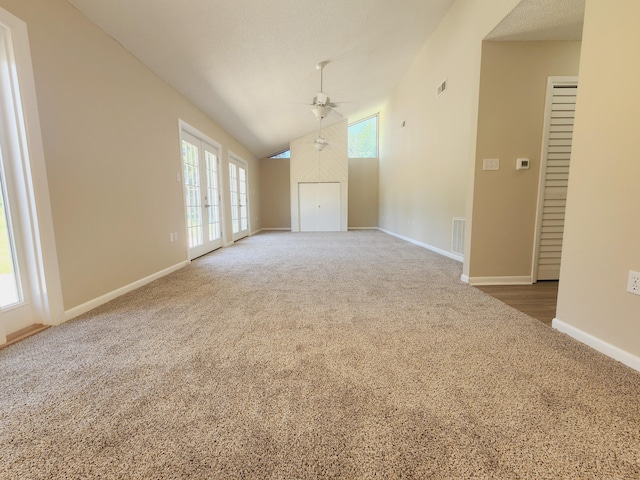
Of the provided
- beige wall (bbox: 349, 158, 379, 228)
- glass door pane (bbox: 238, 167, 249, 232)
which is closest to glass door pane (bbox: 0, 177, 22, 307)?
glass door pane (bbox: 238, 167, 249, 232)

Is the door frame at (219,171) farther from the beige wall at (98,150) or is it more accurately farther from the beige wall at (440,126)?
the beige wall at (440,126)

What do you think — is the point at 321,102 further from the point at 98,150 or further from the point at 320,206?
the point at 320,206

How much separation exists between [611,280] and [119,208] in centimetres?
363

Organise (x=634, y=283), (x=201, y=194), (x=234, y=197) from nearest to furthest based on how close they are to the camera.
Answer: (x=634, y=283) → (x=201, y=194) → (x=234, y=197)

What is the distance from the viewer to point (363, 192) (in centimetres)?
949

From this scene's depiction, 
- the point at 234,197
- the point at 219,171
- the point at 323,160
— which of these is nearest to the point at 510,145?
the point at 219,171

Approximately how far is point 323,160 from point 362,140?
6.15 ft

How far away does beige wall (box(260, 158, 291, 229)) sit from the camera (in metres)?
9.34

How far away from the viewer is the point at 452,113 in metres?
4.01

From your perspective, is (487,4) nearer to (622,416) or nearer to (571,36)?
(571,36)

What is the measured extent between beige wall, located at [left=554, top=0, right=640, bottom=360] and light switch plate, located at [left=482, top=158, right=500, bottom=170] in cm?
102

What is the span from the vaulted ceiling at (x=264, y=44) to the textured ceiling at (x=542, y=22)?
0.02 metres

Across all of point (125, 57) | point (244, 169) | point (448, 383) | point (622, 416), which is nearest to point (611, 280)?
point (622, 416)

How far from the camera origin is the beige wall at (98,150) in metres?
1.92
